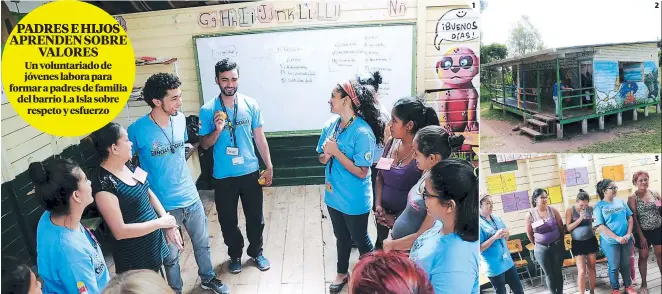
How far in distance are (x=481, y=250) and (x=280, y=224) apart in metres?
0.86

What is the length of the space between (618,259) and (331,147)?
4.28 ft

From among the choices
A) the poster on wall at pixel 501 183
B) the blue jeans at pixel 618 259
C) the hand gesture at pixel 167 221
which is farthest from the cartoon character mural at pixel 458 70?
the hand gesture at pixel 167 221

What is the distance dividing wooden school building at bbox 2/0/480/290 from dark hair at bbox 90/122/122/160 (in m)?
0.03

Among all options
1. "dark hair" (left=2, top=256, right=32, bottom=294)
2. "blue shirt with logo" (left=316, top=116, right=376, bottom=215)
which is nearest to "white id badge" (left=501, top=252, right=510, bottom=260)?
"blue shirt with logo" (left=316, top=116, right=376, bottom=215)

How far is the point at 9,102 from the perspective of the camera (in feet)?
6.04

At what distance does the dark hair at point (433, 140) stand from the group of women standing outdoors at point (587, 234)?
1.02 feet

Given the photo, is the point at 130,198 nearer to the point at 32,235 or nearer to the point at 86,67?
the point at 32,235

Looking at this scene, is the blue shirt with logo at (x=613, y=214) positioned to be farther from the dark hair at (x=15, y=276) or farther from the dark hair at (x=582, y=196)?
the dark hair at (x=15, y=276)

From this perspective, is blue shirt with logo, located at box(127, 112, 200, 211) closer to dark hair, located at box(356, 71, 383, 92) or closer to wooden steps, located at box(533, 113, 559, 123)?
dark hair, located at box(356, 71, 383, 92)

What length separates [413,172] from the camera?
1.91 m

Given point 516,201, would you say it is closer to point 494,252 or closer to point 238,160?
point 494,252

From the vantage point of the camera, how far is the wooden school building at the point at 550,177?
1.94m

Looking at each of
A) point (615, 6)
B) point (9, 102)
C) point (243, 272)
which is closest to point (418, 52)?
point (615, 6)

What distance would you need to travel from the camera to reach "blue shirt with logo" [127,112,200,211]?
1.82 m
